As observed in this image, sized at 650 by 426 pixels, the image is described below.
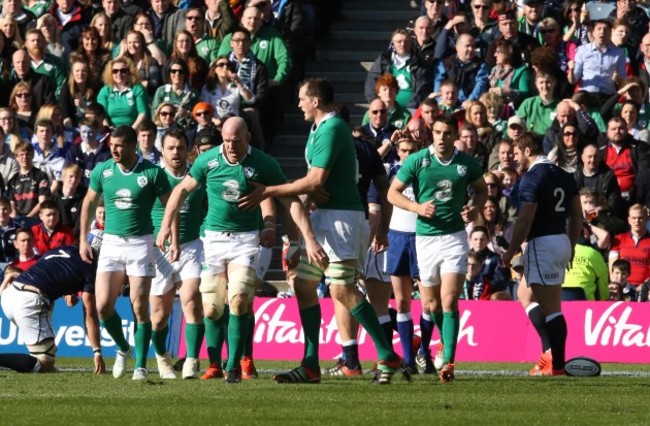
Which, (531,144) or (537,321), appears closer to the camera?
(531,144)

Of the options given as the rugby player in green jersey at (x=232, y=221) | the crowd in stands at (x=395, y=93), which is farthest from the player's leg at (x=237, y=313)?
the crowd in stands at (x=395, y=93)

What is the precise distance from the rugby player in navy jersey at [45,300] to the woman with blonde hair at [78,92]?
7.25 meters

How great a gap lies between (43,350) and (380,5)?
12.1 metres

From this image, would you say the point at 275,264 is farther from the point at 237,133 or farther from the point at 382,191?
the point at 237,133

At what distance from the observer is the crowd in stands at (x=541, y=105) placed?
20281 millimetres

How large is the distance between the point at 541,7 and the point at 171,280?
9.83 m

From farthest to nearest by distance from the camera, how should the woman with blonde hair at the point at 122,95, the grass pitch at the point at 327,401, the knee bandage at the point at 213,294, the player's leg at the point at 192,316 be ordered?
the woman with blonde hair at the point at 122,95 < the player's leg at the point at 192,316 < the knee bandage at the point at 213,294 < the grass pitch at the point at 327,401

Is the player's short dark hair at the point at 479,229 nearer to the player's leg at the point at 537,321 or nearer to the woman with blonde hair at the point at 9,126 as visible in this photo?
the player's leg at the point at 537,321

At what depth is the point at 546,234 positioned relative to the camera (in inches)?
622

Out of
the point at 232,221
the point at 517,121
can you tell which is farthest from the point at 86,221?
the point at 517,121

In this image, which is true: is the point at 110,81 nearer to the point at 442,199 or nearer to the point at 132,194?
the point at 132,194

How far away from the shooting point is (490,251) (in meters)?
20.2

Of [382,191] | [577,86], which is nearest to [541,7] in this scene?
[577,86]

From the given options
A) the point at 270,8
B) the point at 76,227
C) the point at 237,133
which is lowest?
the point at 76,227
